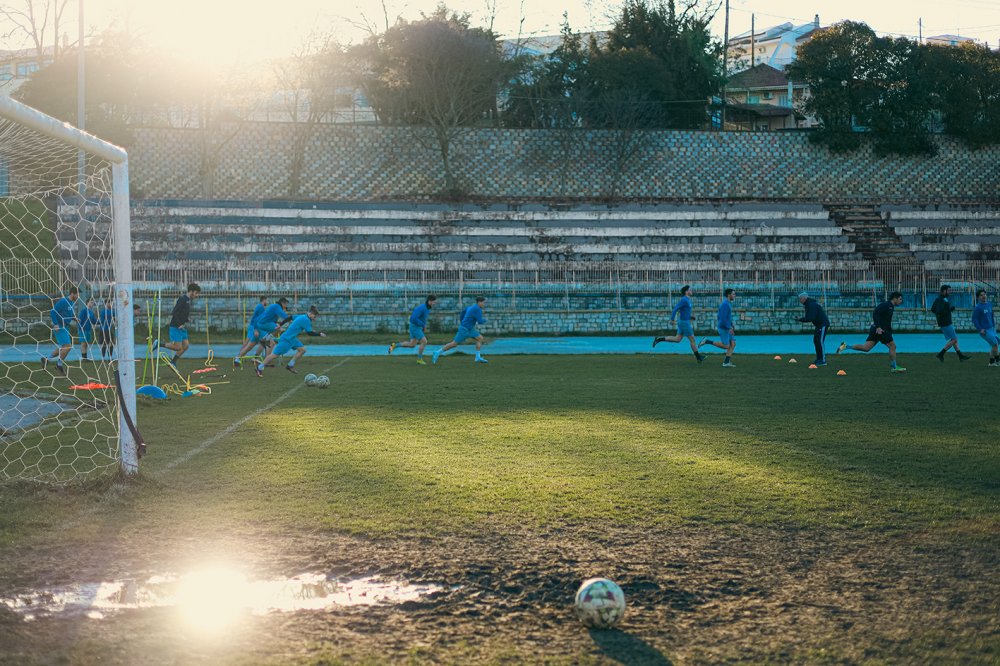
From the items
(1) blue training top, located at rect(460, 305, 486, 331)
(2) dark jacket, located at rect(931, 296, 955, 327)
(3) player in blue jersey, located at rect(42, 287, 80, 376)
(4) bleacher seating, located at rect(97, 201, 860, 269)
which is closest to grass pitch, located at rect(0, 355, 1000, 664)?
(3) player in blue jersey, located at rect(42, 287, 80, 376)

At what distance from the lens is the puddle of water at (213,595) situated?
17.4ft

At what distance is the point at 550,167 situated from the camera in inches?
1818

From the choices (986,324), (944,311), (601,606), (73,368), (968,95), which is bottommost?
(73,368)

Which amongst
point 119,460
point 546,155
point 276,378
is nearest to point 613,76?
point 546,155

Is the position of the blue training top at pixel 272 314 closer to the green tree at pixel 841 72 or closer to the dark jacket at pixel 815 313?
the dark jacket at pixel 815 313

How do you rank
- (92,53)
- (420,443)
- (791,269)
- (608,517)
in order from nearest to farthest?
(608,517) < (420,443) < (791,269) < (92,53)

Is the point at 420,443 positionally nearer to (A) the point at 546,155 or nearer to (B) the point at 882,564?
(B) the point at 882,564

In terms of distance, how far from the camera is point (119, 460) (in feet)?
27.3

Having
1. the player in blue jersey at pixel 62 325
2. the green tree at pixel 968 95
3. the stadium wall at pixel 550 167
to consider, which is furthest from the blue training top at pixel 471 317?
the green tree at pixel 968 95

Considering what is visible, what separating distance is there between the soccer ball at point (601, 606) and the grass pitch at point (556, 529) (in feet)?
0.25

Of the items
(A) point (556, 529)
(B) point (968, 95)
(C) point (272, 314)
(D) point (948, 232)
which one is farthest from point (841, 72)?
(A) point (556, 529)

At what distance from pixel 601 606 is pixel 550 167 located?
139ft

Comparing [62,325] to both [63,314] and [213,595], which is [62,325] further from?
[213,595]

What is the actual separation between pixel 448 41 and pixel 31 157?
35785 millimetres
